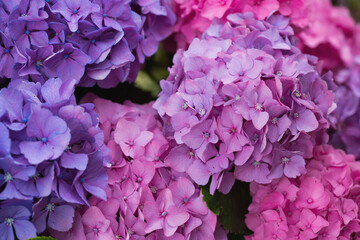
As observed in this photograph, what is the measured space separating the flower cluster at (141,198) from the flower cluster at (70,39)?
4.9 inches

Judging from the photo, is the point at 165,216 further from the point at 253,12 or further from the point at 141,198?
the point at 253,12

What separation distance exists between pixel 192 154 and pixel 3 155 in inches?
14.7

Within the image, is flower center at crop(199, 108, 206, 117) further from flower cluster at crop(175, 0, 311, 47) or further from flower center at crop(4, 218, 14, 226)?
flower center at crop(4, 218, 14, 226)

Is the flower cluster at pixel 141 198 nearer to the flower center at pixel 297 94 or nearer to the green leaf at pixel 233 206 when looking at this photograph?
the green leaf at pixel 233 206

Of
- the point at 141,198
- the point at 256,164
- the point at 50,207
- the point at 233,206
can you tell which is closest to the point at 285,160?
the point at 256,164

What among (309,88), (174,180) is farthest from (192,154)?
(309,88)

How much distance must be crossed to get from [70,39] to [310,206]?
0.60m

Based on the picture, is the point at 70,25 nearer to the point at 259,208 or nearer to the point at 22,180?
the point at 22,180

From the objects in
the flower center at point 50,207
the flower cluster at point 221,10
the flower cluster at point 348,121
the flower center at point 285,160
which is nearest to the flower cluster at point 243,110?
the flower center at point 285,160

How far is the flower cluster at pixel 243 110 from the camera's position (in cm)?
90

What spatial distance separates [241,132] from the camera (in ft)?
2.97

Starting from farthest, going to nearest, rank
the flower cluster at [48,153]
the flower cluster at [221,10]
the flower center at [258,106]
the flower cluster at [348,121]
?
the flower cluster at [348,121]
the flower cluster at [221,10]
the flower center at [258,106]
the flower cluster at [48,153]

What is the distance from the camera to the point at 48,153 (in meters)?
0.77

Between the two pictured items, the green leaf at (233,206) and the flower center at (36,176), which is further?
the green leaf at (233,206)
